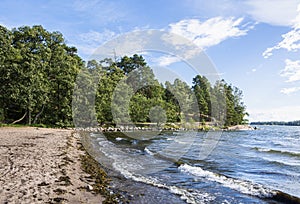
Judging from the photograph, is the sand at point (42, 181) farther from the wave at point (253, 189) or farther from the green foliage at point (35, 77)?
the green foliage at point (35, 77)

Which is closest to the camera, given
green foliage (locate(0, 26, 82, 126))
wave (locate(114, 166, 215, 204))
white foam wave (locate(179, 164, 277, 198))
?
wave (locate(114, 166, 215, 204))

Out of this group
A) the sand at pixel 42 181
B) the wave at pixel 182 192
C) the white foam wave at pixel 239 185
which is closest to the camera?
the sand at pixel 42 181

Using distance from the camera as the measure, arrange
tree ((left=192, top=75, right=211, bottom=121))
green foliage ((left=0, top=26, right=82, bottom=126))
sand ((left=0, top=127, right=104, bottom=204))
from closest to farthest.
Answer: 1. sand ((left=0, top=127, right=104, bottom=204))
2. green foliage ((left=0, top=26, right=82, bottom=126))
3. tree ((left=192, top=75, right=211, bottom=121))

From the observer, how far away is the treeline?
33.7 metres

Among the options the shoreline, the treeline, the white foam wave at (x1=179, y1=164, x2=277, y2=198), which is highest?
the treeline

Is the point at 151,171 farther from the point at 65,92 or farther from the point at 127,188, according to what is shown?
the point at 65,92

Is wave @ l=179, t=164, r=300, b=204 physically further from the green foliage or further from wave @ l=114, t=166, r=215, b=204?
the green foliage

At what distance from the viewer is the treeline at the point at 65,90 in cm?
3372

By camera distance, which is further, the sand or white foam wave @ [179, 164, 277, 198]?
white foam wave @ [179, 164, 277, 198]

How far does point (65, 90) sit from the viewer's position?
138ft

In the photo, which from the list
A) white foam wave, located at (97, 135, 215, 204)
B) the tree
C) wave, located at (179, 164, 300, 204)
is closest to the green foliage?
white foam wave, located at (97, 135, 215, 204)

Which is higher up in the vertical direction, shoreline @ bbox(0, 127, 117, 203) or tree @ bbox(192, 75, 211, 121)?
tree @ bbox(192, 75, 211, 121)

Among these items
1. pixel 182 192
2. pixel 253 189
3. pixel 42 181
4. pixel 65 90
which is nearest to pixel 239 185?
pixel 253 189

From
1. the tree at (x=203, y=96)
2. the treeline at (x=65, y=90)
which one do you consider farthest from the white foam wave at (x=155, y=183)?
the tree at (x=203, y=96)
